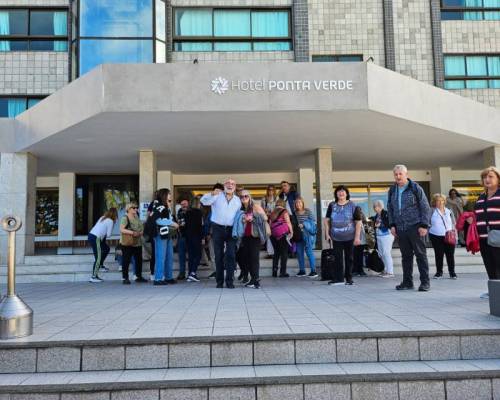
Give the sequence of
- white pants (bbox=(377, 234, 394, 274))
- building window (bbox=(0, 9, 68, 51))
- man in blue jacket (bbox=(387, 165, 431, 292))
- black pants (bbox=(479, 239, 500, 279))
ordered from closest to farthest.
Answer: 1. black pants (bbox=(479, 239, 500, 279))
2. man in blue jacket (bbox=(387, 165, 431, 292))
3. white pants (bbox=(377, 234, 394, 274))
4. building window (bbox=(0, 9, 68, 51))

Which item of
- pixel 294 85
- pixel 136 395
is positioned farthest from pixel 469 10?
pixel 136 395

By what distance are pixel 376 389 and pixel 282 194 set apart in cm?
735

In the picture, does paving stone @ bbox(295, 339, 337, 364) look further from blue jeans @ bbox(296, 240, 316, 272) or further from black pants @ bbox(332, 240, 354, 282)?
blue jeans @ bbox(296, 240, 316, 272)

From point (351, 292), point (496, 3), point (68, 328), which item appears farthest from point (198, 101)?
point (496, 3)

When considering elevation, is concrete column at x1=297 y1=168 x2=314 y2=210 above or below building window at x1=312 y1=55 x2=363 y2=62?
below

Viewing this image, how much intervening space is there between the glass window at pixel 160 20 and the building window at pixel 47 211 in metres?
7.03

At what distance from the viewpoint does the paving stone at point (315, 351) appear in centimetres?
401

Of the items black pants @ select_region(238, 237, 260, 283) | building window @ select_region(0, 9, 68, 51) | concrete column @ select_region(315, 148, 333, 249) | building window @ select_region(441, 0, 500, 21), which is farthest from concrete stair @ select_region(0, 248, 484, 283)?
building window @ select_region(441, 0, 500, 21)

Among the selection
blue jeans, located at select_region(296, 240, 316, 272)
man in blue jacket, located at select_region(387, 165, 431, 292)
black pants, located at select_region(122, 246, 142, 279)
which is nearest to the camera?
man in blue jacket, located at select_region(387, 165, 431, 292)

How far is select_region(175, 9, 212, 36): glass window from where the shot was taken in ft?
53.1

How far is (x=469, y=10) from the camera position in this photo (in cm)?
1712

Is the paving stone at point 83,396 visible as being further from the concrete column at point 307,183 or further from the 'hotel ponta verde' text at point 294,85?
the concrete column at point 307,183

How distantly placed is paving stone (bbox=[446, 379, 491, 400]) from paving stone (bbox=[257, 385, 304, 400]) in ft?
4.00

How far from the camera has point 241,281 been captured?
9367 millimetres
